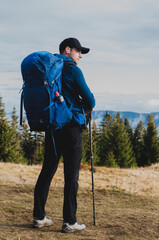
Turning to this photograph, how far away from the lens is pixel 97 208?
622cm

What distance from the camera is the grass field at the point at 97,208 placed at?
14.4 ft

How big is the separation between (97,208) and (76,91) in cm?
302

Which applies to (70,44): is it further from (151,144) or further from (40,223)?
(151,144)

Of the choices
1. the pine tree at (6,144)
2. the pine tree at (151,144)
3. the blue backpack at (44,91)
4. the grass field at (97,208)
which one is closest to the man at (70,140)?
the blue backpack at (44,91)

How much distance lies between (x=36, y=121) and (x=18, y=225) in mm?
1850

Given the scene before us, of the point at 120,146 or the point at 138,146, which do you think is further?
the point at 138,146

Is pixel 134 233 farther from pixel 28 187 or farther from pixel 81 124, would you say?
pixel 28 187

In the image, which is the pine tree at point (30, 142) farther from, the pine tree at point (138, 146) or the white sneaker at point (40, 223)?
the white sneaker at point (40, 223)

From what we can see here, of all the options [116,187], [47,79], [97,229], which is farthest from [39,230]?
[116,187]

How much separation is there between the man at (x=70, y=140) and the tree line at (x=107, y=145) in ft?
132

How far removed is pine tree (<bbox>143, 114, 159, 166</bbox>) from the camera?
64.2 metres

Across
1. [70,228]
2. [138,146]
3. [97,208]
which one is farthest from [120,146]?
[70,228]

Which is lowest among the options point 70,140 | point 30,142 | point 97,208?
point 30,142

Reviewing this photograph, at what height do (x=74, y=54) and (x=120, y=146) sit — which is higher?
(x=74, y=54)
